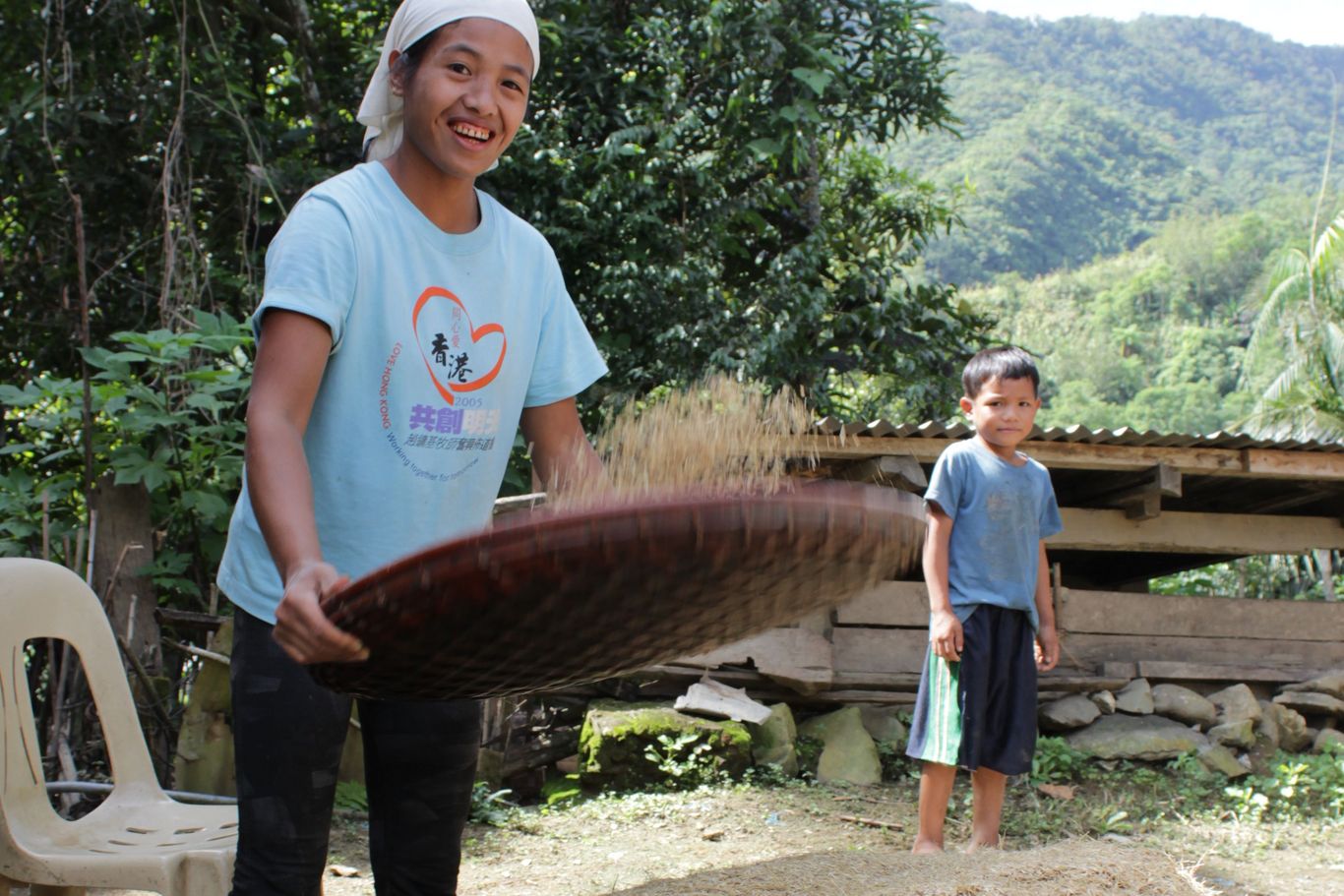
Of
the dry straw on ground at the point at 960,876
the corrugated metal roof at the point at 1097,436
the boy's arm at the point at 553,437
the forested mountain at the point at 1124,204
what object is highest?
the forested mountain at the point at 1124,204

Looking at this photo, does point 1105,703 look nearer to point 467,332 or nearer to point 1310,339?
point 467,332

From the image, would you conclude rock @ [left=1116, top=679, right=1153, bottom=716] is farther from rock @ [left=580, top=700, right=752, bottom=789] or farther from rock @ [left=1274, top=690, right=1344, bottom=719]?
rock @ [left=580, top=700, right=752, bottom=789]

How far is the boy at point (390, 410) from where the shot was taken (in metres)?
1.56

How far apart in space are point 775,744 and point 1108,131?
242 ft

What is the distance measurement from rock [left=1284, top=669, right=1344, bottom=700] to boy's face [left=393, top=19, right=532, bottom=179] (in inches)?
282

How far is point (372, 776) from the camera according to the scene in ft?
5.83

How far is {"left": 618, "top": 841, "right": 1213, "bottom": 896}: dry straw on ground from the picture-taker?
A: 7.57 ft

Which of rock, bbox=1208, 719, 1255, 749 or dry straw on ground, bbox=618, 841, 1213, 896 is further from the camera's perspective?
rock, bbox=1208, 719, 1255, 749

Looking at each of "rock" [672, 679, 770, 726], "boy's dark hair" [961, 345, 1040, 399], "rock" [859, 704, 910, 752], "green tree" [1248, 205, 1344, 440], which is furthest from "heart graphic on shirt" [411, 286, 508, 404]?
"green tree" [1248, 205, 1344, 440]

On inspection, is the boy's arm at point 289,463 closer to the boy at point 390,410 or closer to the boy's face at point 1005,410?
the boy at point 390,410

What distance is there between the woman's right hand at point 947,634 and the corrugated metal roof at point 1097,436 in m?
2.07

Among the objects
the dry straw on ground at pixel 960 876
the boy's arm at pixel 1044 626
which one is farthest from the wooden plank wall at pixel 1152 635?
the dry straw on ground at pixel 960 876

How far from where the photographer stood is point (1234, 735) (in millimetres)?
6820

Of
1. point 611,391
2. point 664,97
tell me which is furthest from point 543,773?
point 664,97
